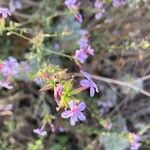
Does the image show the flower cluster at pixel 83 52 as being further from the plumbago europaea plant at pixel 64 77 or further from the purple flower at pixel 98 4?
the purple flower at pixel 98 4

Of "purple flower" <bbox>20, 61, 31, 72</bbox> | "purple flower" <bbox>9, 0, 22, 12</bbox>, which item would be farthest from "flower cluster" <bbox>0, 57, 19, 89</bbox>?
"purple flower" <bbox>9, 0, 22, 12</bbox>

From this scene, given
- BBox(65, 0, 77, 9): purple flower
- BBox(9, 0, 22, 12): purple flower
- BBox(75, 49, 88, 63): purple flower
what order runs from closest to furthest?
BBox(75, 49, 88, 63): purple flower
BBox(65, 0, 77, 9): purple flower
BBox(9, 0, 22, 12): purple flower

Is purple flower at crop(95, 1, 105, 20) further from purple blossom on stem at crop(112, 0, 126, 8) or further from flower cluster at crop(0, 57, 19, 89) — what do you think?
flower cluster at crop(0, 57, 19, 89)

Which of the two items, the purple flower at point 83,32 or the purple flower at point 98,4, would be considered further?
the purple flower at point 83,32

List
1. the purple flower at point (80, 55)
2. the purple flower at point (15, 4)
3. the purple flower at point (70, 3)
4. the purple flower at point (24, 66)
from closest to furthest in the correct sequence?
the purple flower at point (80, 55), the purple flower at point (70, 3), the purple flower at point (24, 66), the purple flower at point (15, 4)

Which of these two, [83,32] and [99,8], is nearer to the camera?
[99,8]

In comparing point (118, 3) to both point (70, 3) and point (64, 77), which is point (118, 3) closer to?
point (70, 3)

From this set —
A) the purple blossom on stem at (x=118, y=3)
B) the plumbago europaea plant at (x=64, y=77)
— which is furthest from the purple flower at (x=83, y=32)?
the purple blossom on stem at (x=118, y=3)

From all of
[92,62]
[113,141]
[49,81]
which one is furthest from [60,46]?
[49,81]

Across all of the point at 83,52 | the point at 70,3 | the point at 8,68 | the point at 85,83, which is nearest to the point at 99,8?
the point at 70,3

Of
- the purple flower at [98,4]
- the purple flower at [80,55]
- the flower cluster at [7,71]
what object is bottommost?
the purple flower at [80,55]

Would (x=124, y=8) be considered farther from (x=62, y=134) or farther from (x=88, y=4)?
(x=62, y=134)

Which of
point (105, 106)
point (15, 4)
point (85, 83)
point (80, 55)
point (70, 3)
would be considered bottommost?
point (85, 83)
